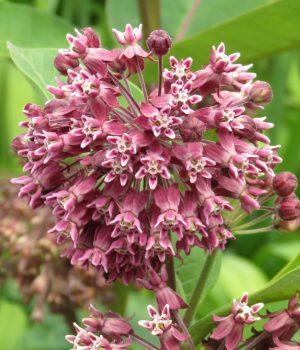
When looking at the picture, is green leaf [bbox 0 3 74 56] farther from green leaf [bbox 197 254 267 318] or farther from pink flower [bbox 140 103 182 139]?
pink flower [bbox 140 103 182 139]

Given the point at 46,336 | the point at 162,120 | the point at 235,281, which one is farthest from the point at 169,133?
the point at 235,281

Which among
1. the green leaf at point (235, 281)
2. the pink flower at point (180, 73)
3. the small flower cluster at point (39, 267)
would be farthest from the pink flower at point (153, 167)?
the green leaf at point (235, 281)

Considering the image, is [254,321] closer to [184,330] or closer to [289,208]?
[184,330]

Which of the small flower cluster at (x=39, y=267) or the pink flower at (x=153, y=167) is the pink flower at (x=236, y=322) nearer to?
→ the pink flower at (x=153, y=167)

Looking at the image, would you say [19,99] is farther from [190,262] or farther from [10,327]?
[190,262]

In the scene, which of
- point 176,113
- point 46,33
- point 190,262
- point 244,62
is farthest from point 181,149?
point 46,33

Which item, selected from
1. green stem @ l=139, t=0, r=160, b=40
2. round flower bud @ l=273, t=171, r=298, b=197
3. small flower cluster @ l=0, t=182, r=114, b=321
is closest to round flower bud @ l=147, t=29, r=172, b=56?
round flower bud @ l=273, t=171, r=298, b=197

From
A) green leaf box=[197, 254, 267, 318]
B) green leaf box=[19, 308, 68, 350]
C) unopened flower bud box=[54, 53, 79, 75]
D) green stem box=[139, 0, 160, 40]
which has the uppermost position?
green stem box=[139, 0, 160, 40]
